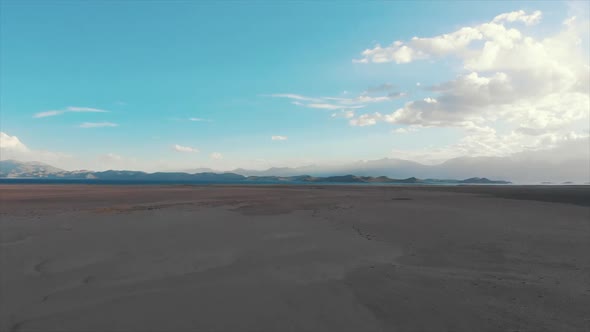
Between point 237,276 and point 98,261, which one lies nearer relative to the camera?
point 237,276

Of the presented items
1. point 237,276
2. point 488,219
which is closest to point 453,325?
point 237,276

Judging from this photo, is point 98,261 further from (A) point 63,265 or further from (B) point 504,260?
(B) point 504,260

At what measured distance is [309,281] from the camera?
8.41m

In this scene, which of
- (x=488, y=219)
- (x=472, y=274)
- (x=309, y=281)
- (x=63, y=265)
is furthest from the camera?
(x=488, y=219)

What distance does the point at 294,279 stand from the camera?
8.57 metres

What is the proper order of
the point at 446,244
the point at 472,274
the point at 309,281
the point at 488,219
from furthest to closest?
the point at 488,219, the point at 446,244, the point at 472,274, the point at 309,281

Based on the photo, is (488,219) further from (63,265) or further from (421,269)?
(63,265)

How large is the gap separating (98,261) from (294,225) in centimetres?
1020

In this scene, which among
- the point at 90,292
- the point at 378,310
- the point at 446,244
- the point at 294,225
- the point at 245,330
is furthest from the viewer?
the point at 294,225

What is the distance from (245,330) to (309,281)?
10.1 feet

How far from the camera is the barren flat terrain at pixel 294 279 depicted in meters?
6.06

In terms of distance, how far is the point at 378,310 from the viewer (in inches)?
255

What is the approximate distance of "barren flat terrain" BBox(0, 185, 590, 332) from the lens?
19.9 feet

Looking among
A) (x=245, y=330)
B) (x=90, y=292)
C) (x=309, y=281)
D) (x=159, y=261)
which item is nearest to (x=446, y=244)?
(x=309, y=281)
